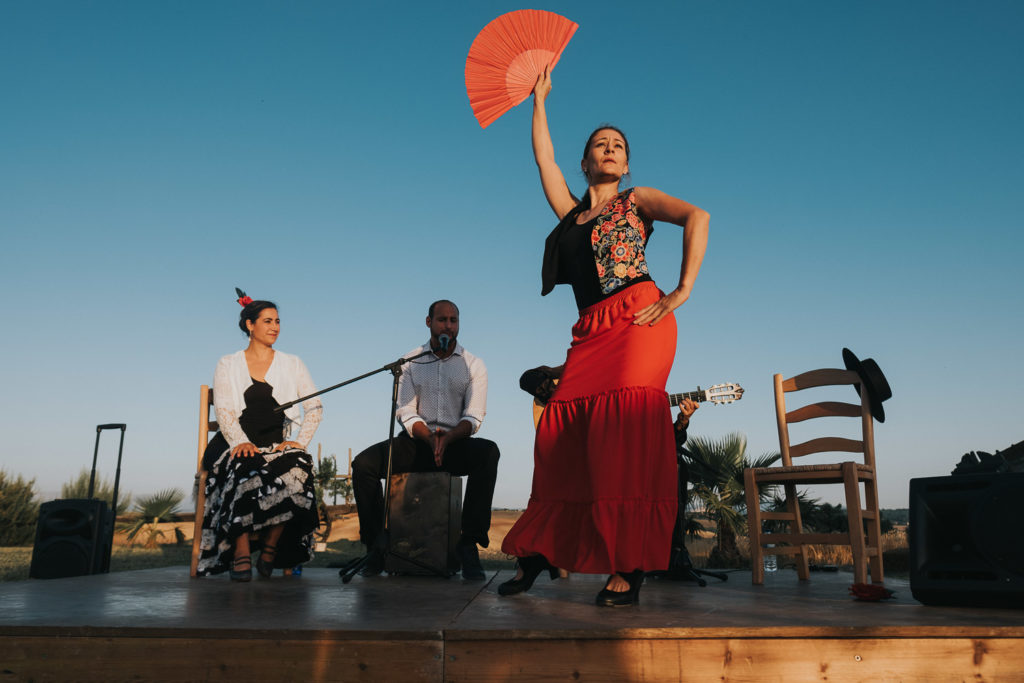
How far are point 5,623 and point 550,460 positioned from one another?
1.68 m

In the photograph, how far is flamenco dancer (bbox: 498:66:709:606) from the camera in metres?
2.44

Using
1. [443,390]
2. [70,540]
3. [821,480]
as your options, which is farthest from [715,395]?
[70,540]

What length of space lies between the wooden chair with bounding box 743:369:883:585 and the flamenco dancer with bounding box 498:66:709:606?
1292 millimetres

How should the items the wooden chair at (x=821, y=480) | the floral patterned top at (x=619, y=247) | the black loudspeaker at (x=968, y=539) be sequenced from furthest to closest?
the wooden chair at (x=821, y=480), the floral patterned top at (x=619, y=247), the black loudspeaker at (x=968, y=539)

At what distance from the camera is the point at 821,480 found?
141 inches

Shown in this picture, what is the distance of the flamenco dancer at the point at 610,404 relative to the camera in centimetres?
244

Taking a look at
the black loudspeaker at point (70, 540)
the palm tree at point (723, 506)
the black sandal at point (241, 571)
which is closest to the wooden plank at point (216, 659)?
the black sandal at point (241, 571)

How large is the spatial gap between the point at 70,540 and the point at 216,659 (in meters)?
2.93

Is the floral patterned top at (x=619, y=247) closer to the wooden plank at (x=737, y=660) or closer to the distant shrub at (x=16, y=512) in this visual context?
the wooden plank at (x=737, y=660)

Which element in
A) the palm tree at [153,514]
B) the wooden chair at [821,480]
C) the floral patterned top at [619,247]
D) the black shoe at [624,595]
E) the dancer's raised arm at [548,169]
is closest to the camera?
the black shoe at [624,595]

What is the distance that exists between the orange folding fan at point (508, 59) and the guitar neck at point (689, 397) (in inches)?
61.1

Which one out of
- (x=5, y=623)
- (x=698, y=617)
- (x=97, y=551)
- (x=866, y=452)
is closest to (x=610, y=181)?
(x=698, y=617)

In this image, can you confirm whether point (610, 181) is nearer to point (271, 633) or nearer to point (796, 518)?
point (271, 633)

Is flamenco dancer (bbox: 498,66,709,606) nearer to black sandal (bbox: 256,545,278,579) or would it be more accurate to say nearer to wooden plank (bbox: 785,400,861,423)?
black sandal (bbox: 256,545,278,579)
